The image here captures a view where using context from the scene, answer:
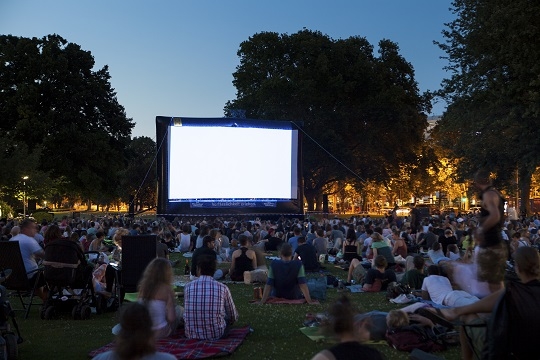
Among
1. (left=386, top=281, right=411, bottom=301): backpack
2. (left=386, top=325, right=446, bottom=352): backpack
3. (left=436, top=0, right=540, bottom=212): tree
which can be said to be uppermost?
(left=436, top=0, right=540, bottom=212): tree

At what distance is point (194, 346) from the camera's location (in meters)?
7.02

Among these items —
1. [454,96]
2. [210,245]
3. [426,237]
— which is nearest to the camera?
[210,245]

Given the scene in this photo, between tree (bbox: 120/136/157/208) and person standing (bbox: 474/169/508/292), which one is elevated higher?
tree (bbox: 120/136/157/208)

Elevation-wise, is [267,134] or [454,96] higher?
[454,96]

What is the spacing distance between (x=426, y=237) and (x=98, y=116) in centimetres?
2696

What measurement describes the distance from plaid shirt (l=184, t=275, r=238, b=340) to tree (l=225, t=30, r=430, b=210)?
32.3m

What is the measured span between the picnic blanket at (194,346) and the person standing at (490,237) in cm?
254

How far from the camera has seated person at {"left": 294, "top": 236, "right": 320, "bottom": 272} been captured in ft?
46.9

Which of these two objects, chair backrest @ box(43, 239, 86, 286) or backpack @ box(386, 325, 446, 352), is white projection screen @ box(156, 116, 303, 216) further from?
backpack @ box(386, 325, 446, 352)

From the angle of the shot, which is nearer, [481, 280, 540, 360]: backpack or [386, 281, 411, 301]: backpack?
[481, 280, 540, 360]: backpack

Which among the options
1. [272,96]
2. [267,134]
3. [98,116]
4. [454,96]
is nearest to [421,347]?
[267,134]

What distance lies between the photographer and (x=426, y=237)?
18.5m

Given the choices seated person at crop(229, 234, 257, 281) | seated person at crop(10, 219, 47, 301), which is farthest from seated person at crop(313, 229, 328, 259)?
seated person at crop(10, 219, 47, 301)

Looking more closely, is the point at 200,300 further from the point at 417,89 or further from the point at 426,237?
the point at 417,89
